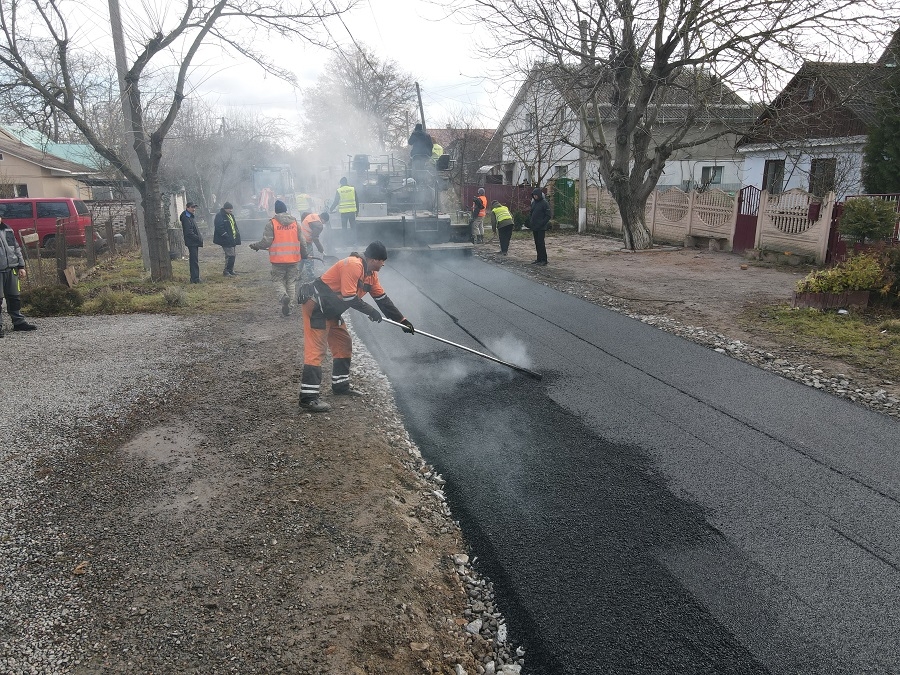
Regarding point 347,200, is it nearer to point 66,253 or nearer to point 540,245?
point 540,245

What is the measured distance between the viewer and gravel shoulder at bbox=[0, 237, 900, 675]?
2.72 m

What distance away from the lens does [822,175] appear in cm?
1975

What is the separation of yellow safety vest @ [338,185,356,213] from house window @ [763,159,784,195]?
1526 centimetres

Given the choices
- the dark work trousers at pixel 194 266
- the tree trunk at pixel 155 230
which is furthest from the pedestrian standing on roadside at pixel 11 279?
the dark work trousers at pixel 194 266

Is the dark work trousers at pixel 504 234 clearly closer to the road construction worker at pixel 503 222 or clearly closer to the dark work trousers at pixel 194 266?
the road construction worker at pixel 503 222

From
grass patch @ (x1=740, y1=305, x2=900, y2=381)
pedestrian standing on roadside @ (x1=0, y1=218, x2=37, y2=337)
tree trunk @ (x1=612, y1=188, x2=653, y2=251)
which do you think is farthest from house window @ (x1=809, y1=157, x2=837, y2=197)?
pedestrian standing on roadside @ (x1=0, y1=218, x2=37, y2=337)

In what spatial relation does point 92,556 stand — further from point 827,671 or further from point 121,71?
point 121,71

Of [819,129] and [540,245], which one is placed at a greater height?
[819,129]

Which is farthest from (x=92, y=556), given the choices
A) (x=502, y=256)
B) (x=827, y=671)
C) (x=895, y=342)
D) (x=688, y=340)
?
(x=502, y=256)

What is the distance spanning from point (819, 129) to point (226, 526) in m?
19.9

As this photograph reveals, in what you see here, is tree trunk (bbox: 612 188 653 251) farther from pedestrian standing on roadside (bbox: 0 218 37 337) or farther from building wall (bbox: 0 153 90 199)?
building wall (bbox: 0 153 90 199)

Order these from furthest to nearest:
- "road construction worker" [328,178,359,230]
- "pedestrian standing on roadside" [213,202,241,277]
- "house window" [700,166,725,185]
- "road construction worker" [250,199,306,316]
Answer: "house window" [700,166,725,185] → "road construction worker" [328,178,359,230] → "pedestrian standing on roadside" [213,202,241,277] → "road construction worker" [250,199,306,316]

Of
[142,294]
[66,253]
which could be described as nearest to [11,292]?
[142,294]

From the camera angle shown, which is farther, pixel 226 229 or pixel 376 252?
pixel 226 229
